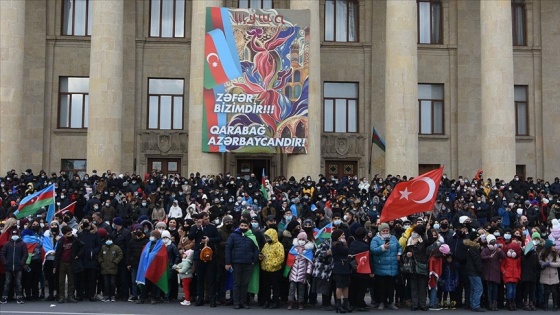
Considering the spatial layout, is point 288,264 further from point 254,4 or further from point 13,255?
point 254,4

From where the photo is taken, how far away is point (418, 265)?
63.3ft

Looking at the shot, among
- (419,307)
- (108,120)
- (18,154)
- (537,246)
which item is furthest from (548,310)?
(18,154)

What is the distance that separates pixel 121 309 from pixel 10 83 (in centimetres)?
2096

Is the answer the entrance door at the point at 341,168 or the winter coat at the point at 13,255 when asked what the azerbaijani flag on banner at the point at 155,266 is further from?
the entrance door at the point at 341,168

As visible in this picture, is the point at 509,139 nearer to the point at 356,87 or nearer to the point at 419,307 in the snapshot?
the point at 356,87

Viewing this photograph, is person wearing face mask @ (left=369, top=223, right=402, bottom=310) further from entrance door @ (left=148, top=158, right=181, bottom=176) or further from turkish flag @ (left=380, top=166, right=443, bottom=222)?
entrance door @ (left=148, top=158, right=181, bottom=176)

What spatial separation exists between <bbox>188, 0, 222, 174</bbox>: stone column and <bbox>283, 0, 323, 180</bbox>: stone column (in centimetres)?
329

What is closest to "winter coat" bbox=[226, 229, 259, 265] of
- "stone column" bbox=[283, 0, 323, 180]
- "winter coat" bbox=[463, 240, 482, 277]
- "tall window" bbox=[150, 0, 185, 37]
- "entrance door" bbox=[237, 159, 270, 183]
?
"winter coat" bbox=[463, 240, 482, 277]

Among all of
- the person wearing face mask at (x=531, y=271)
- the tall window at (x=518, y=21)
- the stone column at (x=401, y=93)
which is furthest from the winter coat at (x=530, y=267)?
the tall window at (x=518, y=21)

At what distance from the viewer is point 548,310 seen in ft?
66.3

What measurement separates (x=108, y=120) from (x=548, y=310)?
70.4 ft

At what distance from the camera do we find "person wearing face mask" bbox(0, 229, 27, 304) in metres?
19.5

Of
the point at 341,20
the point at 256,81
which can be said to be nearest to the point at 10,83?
the point at 256,81

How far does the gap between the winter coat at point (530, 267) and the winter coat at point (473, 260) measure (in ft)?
3.88
